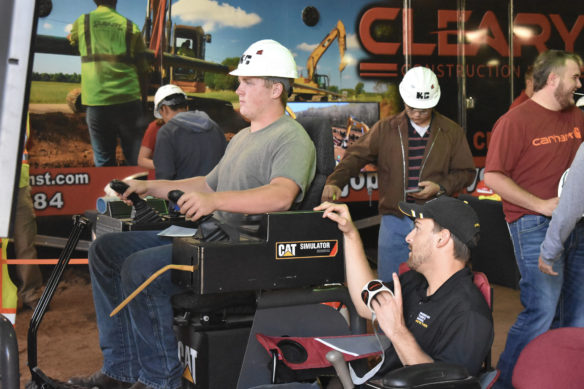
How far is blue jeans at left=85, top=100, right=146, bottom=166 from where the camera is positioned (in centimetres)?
632

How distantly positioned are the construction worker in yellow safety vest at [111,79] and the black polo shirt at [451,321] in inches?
173

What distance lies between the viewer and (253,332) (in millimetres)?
2686

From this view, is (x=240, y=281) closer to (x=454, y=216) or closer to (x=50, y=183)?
(x=454, y=216)

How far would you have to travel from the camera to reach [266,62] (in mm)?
2963

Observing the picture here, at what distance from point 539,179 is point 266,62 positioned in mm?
1583

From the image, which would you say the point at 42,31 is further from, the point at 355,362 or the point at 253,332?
the point at 355,362

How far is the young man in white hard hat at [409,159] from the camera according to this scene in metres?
4.14

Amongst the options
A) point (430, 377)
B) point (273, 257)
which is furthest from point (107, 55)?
point (430, 377)

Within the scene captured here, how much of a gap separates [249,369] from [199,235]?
548 mm

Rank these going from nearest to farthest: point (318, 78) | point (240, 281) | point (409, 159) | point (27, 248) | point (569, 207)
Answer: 1. point (240, 281)
2. point (569, 207)
3. point (409, 159)
4. point (27, 248)
5. point (318, 78)

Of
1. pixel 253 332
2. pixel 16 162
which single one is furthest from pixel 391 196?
pixel 16 162

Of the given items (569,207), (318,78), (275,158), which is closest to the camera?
(275,158)

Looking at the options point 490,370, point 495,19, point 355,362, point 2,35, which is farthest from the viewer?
point 495,19

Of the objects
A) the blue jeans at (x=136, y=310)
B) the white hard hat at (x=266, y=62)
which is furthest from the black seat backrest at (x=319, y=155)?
the blue jeans at (x=136, y=310)
